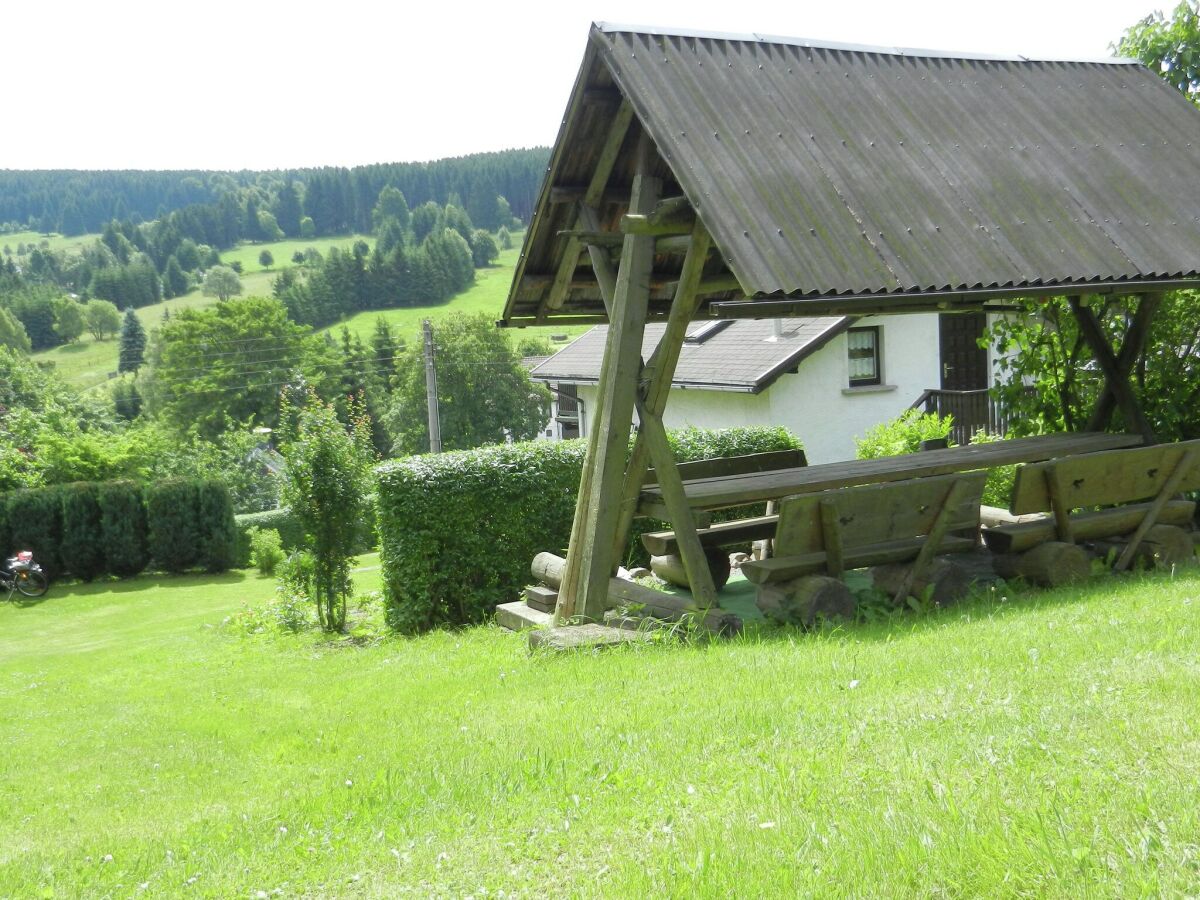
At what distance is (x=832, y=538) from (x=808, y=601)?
1.83 feet

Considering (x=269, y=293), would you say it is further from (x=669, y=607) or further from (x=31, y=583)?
(x=669, y=607)

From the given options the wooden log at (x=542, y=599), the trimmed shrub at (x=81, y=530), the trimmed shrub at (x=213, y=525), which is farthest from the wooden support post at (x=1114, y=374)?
the trimmed shrub at (x=81, y=530)

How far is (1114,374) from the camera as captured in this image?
12.4 meters

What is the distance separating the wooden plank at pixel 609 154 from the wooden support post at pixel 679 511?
2073 millimetres

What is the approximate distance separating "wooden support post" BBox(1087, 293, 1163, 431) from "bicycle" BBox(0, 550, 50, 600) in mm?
24861

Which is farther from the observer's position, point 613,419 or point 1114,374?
point 1114,374

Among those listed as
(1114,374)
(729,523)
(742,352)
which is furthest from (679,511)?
(742,352)

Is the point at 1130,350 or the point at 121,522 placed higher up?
the point at 1130,350

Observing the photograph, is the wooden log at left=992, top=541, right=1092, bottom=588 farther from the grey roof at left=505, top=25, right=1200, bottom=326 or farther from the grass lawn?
the grey roof at left=505, top=25, right=1200, bottom=326

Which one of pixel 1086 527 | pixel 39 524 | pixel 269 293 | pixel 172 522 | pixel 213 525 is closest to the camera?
pixel 1086 527

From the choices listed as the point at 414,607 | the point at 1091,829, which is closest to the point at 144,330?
the point at 414,607

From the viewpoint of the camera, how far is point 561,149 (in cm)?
1039

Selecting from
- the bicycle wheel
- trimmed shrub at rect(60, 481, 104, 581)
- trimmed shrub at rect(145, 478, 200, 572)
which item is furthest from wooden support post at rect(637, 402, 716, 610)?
trimmed shrub at rect(60, 481, 104, 581)

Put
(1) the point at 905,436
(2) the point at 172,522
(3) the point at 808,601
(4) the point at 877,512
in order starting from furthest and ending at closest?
1. (2) the point at 172,522
2. (1) the point at 905,436
3. (4) the point at 877,512
4. (3) the point at 808,601
